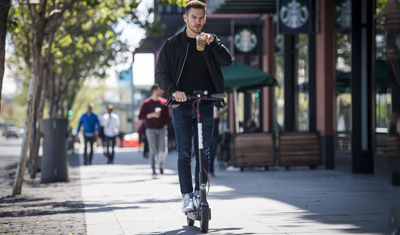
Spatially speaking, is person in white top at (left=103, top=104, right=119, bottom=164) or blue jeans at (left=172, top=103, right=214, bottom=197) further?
person in white top at (left=103, top=104, right=119, bottom=164)

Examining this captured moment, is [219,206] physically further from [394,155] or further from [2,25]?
[394,155]

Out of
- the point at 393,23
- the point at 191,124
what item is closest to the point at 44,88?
the point at 191,124

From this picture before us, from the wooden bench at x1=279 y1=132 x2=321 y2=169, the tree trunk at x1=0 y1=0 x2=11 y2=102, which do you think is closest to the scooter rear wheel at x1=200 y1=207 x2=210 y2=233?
the tree trunk at x1=0 y1=0 x2=11 y2=102

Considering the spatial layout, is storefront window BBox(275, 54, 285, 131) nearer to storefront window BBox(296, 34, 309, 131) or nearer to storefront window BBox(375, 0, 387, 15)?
storefront window BBox(296, 34, 309, 131)

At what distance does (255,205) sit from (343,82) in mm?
8416

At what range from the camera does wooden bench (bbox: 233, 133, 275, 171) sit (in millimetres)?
17078

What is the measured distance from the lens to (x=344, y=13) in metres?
16.7

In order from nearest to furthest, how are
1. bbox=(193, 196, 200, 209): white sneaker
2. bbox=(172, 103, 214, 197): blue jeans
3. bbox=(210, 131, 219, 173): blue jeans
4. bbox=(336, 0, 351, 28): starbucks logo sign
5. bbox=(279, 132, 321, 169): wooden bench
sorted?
bbox=(193, 196, 200, 209): white sneaker
bbox=(172, 103, 214, 197): blue jeans
bbox=(210, 131, 219, 173): blue jeans
bbox=(336, 0, 351, 28): starbucks logo sign
bbox=(279, 132, 321, 169): wooden bench

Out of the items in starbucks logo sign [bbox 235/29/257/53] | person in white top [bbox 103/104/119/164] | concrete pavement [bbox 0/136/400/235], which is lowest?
concrete pavement [bbox 0/136/400/235]

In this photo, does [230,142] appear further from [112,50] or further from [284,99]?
[112,50]

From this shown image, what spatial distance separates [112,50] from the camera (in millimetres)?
32844

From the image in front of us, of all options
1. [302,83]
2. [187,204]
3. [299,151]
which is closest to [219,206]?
[187,204]

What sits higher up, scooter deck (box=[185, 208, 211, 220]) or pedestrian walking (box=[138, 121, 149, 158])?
pedestrian walking (box=[138, 121, 149, 158])

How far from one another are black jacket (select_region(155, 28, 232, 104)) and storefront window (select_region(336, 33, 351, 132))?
9917 mm
